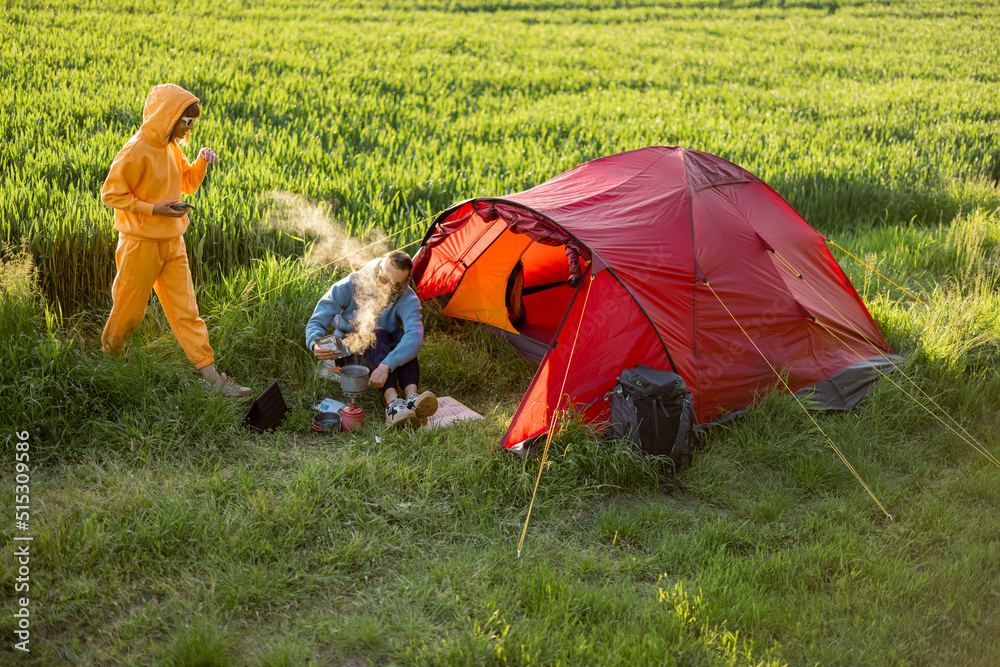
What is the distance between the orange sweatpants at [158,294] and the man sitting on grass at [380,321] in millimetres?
732

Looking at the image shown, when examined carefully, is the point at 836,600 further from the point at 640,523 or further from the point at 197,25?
the point at 197,25

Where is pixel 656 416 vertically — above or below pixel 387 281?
below

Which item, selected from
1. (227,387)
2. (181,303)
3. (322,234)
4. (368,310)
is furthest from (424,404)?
(322,234)

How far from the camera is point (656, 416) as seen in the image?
434cm

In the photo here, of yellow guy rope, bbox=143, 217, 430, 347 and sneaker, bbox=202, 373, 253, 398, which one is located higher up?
yellow guy rope, bbox=143, 217, 430, 347

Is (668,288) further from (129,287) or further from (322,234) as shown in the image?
(129,287)

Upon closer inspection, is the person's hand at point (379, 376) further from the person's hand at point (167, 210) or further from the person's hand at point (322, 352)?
the person's hand at point (167, 210)

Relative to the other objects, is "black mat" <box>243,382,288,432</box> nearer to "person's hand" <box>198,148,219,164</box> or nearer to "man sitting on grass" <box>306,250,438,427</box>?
"man sitting on grass" <box>306,250,438,427</box>

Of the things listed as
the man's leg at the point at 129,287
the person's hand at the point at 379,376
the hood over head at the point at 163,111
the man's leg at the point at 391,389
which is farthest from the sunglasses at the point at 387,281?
the hood over head at the point at 163,111

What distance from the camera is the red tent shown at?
470 cm

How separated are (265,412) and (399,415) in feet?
2.79

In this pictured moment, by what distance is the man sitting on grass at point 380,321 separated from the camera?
496 centimetres

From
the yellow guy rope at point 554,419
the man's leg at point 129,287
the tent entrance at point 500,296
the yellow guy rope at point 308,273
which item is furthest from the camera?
the tent entrance at point 500,296

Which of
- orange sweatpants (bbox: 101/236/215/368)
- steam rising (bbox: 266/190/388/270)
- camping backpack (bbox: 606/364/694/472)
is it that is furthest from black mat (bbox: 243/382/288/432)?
camping backpack (bbox: 606/364/694/472)
